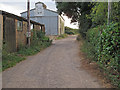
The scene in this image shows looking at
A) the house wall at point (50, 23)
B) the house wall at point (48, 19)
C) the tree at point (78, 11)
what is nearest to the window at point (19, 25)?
the tree at point (78, 11)

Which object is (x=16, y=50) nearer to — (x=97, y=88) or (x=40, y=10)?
(x=97, y=88)

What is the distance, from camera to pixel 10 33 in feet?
40.2

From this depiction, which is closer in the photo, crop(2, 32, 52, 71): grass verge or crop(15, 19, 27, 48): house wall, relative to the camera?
crop(2, 32, 52, 71): grass verge

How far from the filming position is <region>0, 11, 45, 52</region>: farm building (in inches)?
437

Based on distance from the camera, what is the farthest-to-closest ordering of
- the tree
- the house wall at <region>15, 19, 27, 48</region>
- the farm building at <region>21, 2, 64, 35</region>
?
the farm building at <region>21, 2, 64, 35</region> < the tree < the house wall at <region>15, 19, 27, 48</region>

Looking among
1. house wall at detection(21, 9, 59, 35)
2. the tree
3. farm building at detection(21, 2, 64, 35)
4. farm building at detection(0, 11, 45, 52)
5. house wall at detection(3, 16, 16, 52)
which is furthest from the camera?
house wall at detection(21, 9, 59, 35)

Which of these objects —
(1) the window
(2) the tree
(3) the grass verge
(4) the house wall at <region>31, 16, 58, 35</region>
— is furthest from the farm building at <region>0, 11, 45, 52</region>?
(4) the house wall at <region>31, 16, 58, 35</region>

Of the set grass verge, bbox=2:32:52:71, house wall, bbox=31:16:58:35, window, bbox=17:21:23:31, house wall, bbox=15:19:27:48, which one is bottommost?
grass verge, bbox=2:32:52:71

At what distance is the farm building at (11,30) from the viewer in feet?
36.4

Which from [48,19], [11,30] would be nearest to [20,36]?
[11,30]

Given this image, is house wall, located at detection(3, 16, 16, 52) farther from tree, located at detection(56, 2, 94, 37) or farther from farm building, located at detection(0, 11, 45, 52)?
tree, located at detection(56, 2, 94, 37)

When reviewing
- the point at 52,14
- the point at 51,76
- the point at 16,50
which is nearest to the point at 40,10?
the point at 52,14

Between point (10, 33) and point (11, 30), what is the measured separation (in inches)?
12.3

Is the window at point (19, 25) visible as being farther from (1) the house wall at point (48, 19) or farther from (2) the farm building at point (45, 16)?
(1) the house wall at point (48, 19)
